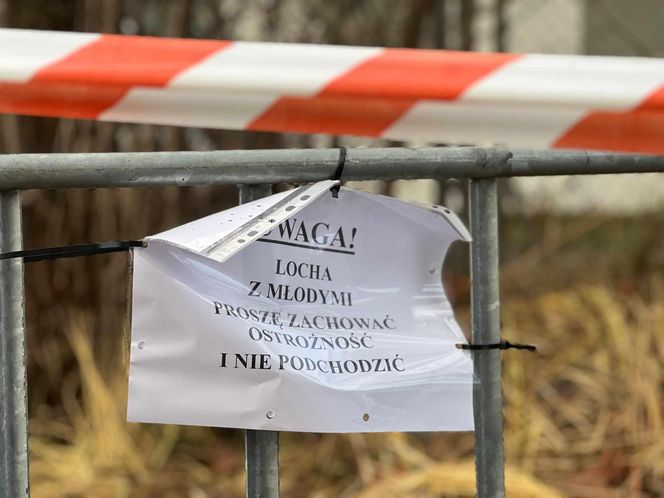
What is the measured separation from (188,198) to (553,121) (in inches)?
84.9

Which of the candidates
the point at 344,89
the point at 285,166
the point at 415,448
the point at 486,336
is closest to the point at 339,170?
the point at 285,166

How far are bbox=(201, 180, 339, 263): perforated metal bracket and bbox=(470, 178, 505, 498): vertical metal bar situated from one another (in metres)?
0.25

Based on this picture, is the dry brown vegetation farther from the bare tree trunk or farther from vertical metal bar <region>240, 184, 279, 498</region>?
vertical metal bar <region>240, 184, 279, 498</region>

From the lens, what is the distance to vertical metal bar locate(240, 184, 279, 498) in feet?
4.58

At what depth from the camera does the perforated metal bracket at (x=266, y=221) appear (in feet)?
4.13

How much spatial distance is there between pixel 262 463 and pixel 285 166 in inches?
15.5

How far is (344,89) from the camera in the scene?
1.85 m

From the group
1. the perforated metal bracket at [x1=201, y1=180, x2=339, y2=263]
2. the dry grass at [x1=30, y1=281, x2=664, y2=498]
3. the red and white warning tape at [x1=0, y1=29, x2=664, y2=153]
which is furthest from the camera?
the dry grass at [x1=30, y1=281, x2=664, y2=498]

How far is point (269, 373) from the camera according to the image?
4.38ft

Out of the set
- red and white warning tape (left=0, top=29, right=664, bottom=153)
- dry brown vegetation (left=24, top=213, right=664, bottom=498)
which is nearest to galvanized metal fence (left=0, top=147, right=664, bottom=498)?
red and white warning tape (left=0, top=29, right=664, bottom=153)

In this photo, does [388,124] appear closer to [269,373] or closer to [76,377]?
[269,373]

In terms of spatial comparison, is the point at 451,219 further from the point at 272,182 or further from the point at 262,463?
the point at 262,463

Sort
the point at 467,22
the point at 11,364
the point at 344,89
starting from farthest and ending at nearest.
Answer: the point at 467,22
the point at 344,89
the point at 11,364

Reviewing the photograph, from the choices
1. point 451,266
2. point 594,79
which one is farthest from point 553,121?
point 451,266
